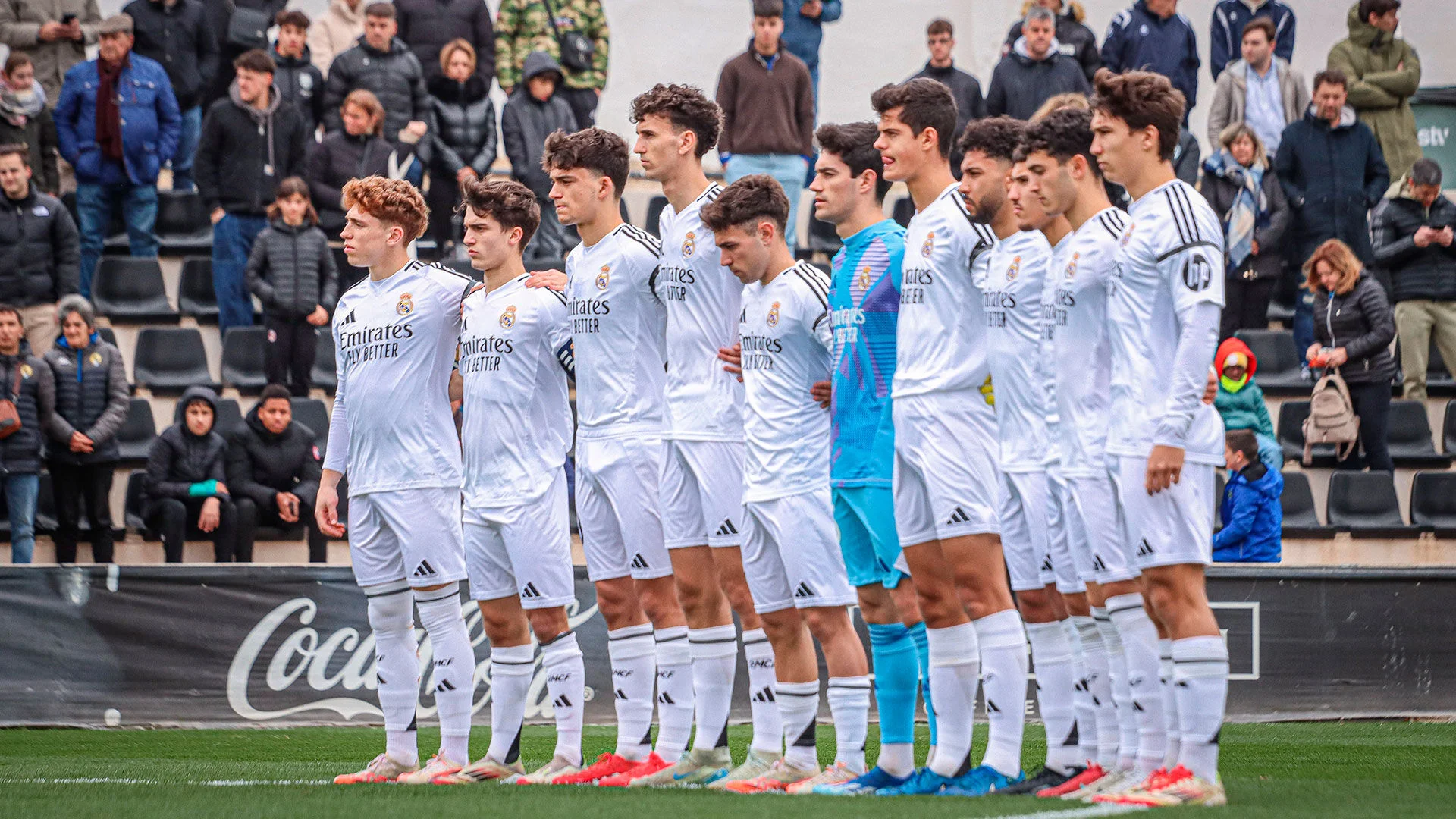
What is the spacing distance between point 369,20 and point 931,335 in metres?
9.34

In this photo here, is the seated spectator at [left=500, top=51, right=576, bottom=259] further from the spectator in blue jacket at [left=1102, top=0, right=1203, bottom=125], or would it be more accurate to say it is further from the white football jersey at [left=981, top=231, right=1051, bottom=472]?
the white football jersey at [left=981, top=231, right=1051, bottom=472]

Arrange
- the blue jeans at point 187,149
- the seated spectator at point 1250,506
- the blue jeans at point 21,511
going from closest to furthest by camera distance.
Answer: the seated spectator at point 1250,506, the blue jeans at point 21,511, the blue jeans at point 187,149

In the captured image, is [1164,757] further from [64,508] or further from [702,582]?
[64,508]

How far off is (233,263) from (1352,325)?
30.1 feet

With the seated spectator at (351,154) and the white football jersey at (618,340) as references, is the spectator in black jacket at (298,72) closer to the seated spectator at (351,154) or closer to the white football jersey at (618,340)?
the seated spectator at (351,154)

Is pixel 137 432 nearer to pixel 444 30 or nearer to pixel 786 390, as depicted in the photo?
pixel 444 30

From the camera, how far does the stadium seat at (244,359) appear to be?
14070mm

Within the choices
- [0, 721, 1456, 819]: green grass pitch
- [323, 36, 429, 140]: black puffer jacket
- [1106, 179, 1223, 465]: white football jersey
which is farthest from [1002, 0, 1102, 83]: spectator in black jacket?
[1106, 179, 1223, 465]: white football jersey

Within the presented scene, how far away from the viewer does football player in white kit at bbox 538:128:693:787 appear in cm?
700

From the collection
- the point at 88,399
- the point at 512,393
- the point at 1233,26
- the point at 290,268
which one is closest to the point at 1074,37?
the point at 1233,26

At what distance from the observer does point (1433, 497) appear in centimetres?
1390

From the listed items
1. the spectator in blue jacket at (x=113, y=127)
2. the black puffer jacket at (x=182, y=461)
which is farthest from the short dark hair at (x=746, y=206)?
the spectator in blue jacket at (x=113, y=127)

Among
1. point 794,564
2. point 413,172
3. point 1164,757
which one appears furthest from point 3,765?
point 413,172

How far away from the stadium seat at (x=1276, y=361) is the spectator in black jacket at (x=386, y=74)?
757 cm
